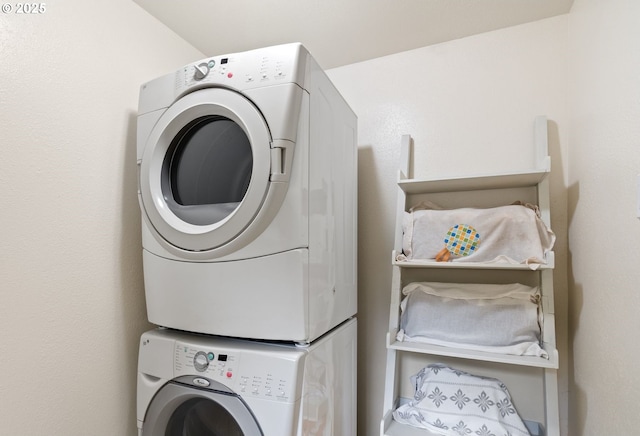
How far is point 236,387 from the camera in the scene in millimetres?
968

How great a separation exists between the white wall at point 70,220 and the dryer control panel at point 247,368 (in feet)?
1.14

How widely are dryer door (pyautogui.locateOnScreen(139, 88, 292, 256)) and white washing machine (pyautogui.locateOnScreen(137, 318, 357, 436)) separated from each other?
32 cm

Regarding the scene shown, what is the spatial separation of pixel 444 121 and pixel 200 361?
1.43 metres

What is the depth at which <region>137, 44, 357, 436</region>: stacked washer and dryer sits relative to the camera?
0.96m

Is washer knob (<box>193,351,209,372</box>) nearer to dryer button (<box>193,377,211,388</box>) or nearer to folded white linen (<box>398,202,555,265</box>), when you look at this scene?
dryer button (<box>193,377,211,388</box>)

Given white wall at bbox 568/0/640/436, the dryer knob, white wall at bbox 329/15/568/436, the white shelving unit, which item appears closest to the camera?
white wall at bbox 568/0/640/436

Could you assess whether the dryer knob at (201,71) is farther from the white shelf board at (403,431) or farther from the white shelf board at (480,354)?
the white shelf board at (403,431)

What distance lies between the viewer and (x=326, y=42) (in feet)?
5.37

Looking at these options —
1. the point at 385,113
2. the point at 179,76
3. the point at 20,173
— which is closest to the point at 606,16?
the point at 385,113

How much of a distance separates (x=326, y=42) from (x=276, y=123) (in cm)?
90

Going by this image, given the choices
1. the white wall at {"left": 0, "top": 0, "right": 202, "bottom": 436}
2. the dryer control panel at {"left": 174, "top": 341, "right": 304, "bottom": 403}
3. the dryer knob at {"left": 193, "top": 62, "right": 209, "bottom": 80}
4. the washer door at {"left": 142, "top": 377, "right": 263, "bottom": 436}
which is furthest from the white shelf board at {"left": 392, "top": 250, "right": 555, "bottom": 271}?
the white wall at {"left": 0, "top": 0, "right": 202, "bottom": 436}

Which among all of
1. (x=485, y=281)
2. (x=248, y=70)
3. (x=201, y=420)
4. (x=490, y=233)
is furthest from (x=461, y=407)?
(x=248, y=70)

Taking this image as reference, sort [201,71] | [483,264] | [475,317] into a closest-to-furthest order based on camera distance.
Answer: [201,71], [483,264], [475,317]

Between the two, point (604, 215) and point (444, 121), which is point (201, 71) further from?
point (604, 215)
